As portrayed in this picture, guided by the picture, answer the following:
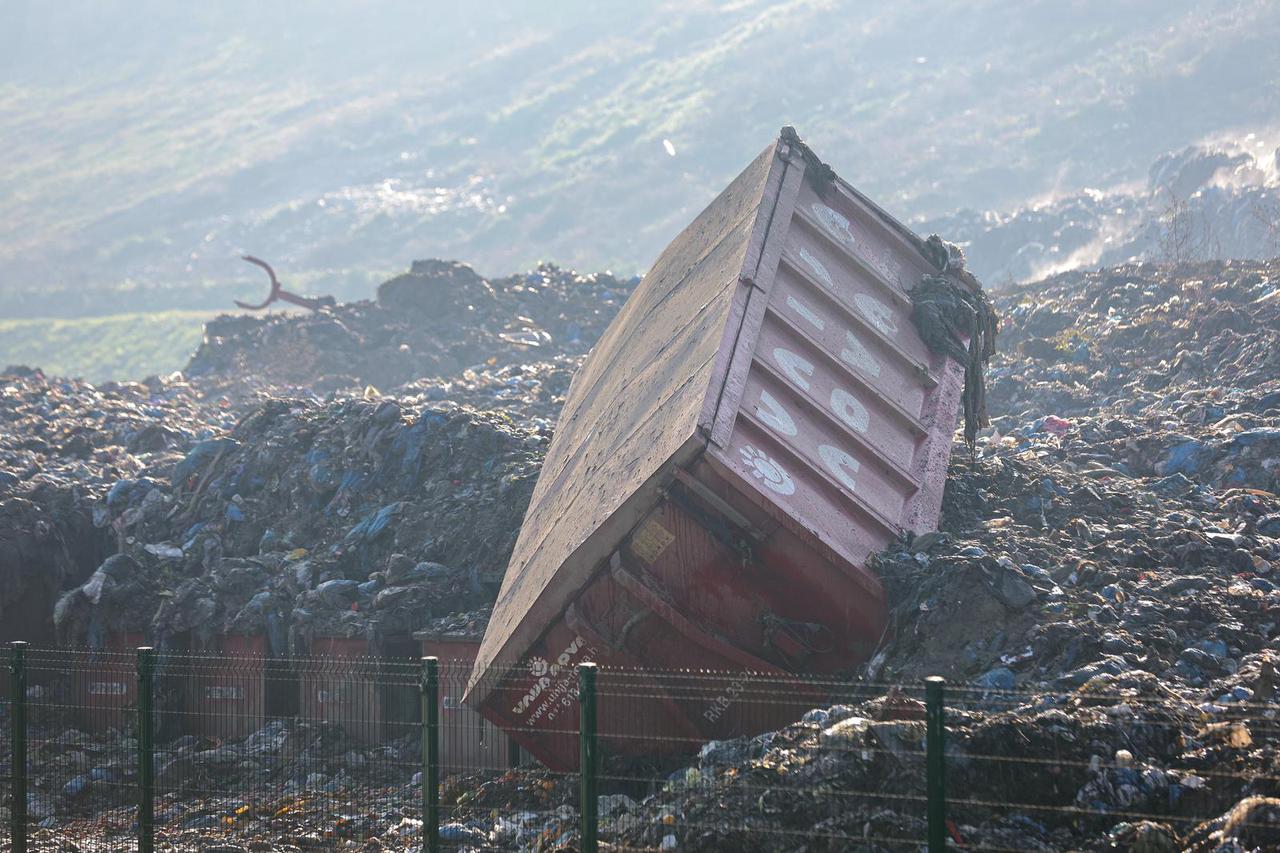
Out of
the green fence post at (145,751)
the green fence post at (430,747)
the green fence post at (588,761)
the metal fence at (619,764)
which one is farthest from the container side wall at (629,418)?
the green fence post at (145,751)

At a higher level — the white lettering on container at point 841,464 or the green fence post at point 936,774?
the white lettering on container at point 841,464

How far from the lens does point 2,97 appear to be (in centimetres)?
6450

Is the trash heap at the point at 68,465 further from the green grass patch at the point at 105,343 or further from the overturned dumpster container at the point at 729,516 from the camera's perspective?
the green grass patch at the point at 105,343

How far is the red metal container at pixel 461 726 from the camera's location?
6.42m

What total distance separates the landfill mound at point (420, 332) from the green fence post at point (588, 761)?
39.7 ft

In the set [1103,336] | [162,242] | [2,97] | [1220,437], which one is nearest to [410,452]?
[1220,437]

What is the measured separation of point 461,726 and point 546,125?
43.9 metres

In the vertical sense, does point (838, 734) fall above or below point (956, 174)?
below

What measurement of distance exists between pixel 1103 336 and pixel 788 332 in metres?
7.34

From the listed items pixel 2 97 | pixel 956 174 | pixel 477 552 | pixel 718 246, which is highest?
pixel 2 97

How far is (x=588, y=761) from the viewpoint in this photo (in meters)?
4.51

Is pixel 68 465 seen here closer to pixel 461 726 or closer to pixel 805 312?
pixel 461 726

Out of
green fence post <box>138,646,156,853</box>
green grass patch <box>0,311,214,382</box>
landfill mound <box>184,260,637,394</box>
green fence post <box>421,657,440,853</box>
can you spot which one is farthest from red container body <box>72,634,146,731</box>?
green grass patch <box>0,311,214,382</box>

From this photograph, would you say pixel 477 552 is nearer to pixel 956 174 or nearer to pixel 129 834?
pixel 129 834
